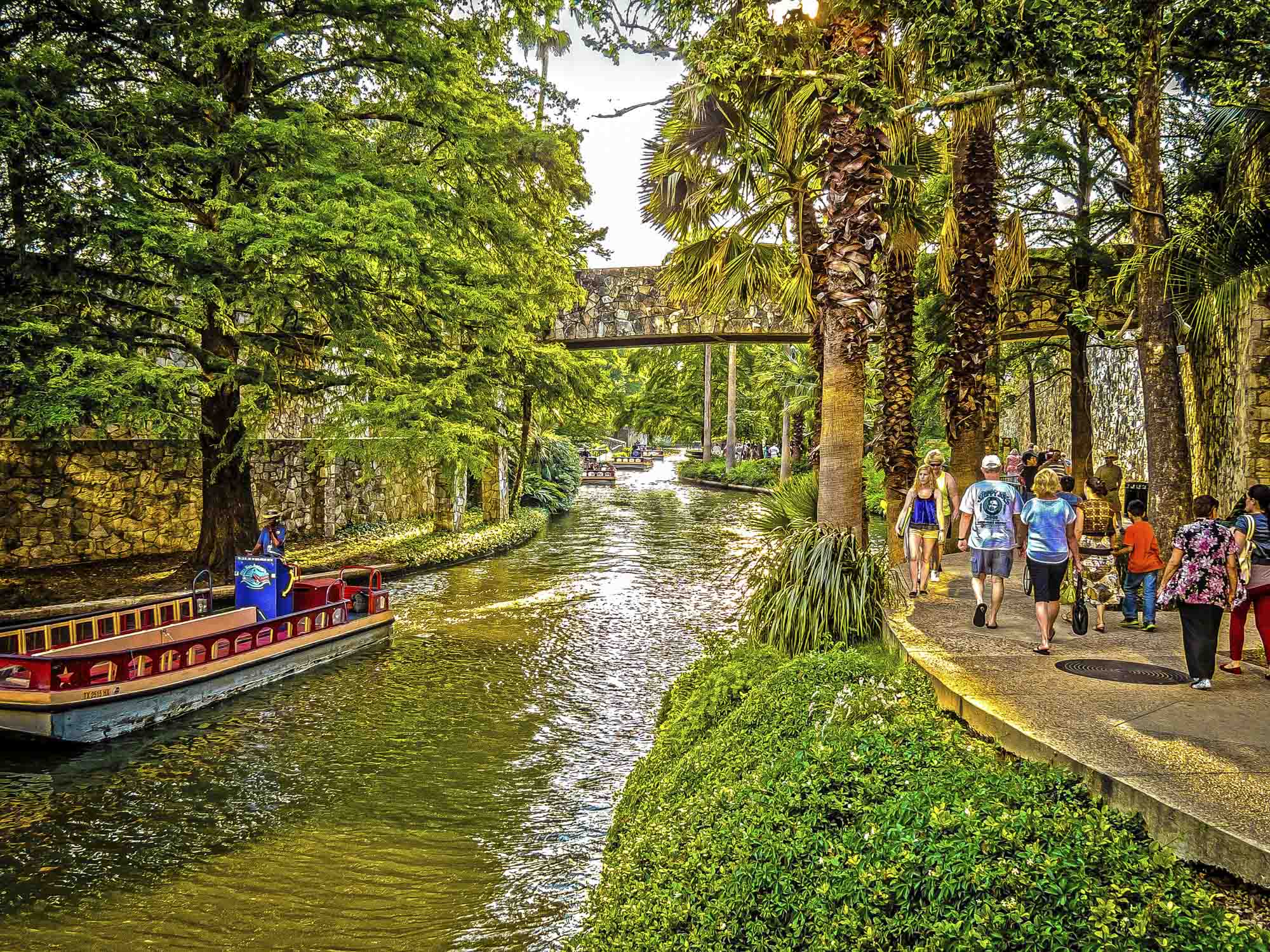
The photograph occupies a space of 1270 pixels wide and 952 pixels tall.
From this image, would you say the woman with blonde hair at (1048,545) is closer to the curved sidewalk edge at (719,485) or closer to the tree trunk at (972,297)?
the tree trunk at (972,297)

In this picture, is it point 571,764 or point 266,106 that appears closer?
point 571,764

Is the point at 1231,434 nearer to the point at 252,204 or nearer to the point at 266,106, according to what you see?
the point at 252,204

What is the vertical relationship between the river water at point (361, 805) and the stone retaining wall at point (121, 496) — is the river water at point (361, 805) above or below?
below

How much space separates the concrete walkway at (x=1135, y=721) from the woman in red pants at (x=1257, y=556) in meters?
0.43

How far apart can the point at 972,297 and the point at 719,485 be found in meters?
33.6

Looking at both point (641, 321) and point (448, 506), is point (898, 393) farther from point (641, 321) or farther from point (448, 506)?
point (448, 506)

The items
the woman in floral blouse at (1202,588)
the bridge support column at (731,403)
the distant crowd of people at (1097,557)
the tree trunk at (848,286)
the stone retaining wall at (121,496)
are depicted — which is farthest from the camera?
the bridge support column at (731,403)

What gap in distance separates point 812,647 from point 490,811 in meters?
3.49

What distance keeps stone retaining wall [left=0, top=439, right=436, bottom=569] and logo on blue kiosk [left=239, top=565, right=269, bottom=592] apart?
2.95m

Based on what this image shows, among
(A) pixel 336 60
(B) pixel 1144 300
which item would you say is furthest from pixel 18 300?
(B) pixel 1144 300

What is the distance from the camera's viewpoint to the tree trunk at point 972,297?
41.1 feet

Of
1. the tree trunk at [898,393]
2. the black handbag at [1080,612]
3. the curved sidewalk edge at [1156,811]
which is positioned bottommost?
the curved sidewalk edge at [1156,811]

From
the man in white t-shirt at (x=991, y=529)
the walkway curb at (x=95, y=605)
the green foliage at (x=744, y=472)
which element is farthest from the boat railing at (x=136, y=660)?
the green foliage at (x=744, y=472)

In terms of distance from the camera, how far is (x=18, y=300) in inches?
455
